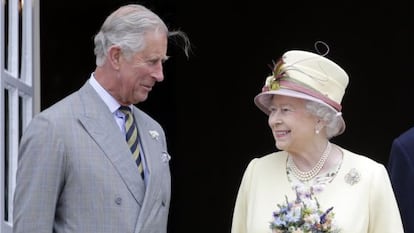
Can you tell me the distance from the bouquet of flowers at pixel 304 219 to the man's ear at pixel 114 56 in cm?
71

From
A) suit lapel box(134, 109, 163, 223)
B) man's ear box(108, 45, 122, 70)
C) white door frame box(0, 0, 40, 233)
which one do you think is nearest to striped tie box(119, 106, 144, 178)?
suit lapel box(134, 109, 163, 223)

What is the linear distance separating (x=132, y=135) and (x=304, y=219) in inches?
24.9

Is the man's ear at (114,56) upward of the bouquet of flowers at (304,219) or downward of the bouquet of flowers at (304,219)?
upward

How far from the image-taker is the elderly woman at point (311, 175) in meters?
3.45

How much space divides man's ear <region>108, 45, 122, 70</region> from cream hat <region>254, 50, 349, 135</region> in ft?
1.65

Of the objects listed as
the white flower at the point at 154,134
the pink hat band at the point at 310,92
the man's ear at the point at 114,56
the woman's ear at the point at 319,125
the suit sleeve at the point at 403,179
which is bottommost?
the suit sleeve at the point at 403,179

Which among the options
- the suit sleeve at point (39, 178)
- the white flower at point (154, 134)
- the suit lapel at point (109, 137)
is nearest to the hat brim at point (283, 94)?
the white flower at point (154, 134)

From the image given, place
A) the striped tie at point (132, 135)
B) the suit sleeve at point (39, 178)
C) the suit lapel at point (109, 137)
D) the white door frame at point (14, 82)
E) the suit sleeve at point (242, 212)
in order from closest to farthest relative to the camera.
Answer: the suit sleeve at point (39, 178) < the suit lapel at point (109, 137) < the striped tie at point (132, 135) < the suit sleeve at point (242, 212) < the white door frame at point (14, 82)

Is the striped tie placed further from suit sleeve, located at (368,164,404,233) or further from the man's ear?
suit sleeve, located at (368,164,404,233)

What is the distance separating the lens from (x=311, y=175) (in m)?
3.54

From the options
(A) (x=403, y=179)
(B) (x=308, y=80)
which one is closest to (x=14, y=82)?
(B) (x=308, y=80)

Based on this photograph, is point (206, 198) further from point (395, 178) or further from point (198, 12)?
point (395, 178)

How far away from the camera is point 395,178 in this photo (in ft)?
12.1

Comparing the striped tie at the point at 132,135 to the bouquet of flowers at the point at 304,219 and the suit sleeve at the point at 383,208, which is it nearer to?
the bouquet of flowers at the point at 304,219
